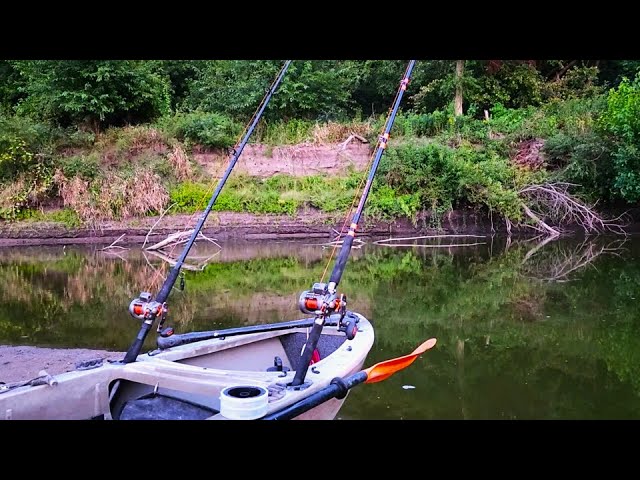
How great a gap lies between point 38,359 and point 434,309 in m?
4.31

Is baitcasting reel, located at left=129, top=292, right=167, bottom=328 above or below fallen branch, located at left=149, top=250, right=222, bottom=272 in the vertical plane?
above

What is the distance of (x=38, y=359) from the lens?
5410mm

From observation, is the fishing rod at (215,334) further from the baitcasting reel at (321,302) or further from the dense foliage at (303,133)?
the dense foliage at (303,133)

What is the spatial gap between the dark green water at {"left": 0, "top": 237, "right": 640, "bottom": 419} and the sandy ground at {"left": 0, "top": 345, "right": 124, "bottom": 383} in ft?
0.91

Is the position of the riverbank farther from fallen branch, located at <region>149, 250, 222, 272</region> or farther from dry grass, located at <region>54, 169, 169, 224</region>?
fallen branch, located at <region>149, 250, 222, 272</region>

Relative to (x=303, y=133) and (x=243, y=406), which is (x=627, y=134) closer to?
(x=303, y=133)

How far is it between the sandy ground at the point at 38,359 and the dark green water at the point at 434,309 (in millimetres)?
278

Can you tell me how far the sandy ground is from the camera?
4.98 meters

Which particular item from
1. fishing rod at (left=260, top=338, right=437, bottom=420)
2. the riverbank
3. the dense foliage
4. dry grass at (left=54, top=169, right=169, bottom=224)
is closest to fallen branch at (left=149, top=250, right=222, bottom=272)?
the riverbank

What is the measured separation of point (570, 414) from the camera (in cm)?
413
